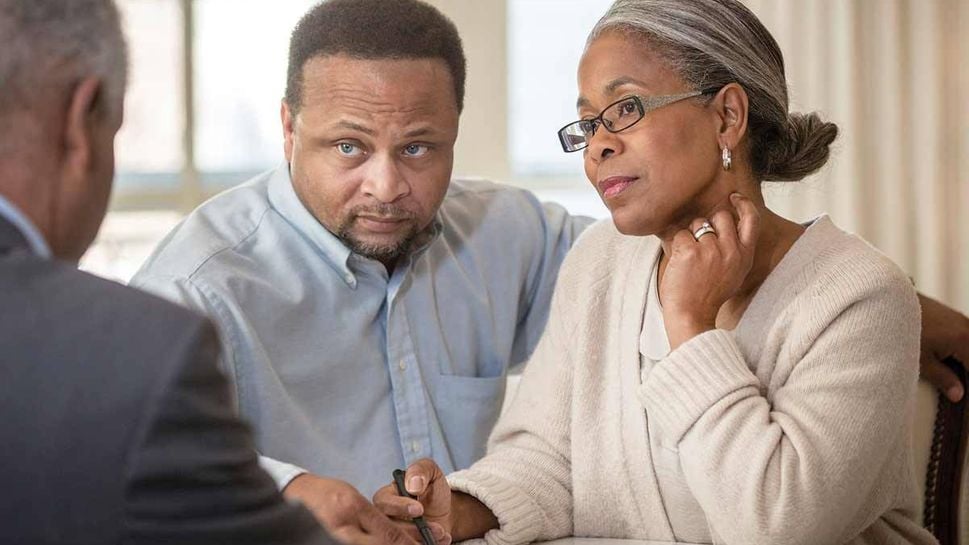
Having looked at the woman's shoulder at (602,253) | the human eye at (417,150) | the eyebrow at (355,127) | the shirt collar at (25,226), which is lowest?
the woman's shoulder at (602,253)

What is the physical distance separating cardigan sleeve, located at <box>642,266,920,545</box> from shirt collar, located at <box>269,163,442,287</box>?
65 cm

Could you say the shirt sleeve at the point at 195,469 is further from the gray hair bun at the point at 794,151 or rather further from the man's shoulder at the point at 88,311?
the gray hair bun at the point at 794,151

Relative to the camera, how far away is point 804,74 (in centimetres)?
394

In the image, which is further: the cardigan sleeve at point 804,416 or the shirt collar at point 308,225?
the shirt collar at point 308,225

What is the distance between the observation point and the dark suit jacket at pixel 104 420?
738 mm

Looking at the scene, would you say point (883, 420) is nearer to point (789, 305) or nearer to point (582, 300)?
point (789, 305)

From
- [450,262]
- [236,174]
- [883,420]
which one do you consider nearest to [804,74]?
[236,174]

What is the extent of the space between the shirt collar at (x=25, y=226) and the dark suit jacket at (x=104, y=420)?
0.06 metres

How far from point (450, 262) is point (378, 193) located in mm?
A: 297

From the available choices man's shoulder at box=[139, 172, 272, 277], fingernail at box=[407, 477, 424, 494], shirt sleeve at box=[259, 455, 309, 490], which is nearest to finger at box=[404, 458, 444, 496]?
fingernail at box=[407, 477, 424, 494]

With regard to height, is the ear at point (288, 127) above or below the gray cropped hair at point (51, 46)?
below

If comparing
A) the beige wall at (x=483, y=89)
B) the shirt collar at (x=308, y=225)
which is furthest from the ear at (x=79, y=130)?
the beige wall at (x=483, y=89)

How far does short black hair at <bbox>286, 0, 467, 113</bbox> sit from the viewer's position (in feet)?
6.31

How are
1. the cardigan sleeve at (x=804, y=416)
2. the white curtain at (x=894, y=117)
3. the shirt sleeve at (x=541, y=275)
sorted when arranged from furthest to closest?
the white curtain at (x=894, y=117) → the shirt sleeve at (x=541, y=275) → the cardigan sleeve at (x=804, y=416)
